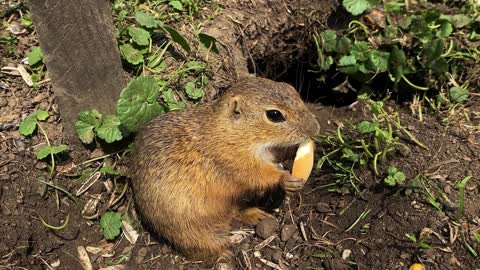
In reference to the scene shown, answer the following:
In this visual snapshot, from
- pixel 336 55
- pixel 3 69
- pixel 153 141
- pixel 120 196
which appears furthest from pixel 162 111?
pixel 336 55

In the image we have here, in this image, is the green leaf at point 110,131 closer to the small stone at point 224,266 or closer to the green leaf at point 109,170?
the green leaf at point 109,170

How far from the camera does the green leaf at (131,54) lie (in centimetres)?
414

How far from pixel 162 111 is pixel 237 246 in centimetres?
126

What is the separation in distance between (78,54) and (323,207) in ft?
7.12

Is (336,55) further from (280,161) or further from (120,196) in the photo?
(120,196)

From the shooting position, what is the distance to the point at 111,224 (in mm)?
3873

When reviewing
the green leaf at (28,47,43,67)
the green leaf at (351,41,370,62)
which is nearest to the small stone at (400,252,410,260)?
the green leaf at (351,41,370,62)

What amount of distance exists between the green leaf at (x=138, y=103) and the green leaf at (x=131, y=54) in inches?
14.8

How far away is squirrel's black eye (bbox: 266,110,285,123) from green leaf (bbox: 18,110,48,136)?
1.82 m

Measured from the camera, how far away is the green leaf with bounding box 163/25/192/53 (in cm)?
420

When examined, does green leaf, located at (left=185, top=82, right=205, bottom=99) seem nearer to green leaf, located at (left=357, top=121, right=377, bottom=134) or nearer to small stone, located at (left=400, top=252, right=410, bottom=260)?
green leaf, located at (left=357, top=121, right=377, bottom=134)

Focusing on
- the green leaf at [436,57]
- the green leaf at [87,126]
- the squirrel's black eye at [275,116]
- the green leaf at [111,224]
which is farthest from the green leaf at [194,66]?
the green leaf at [436,57]

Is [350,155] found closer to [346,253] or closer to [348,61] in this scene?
[346,253]

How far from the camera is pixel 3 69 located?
4180 millimetres
